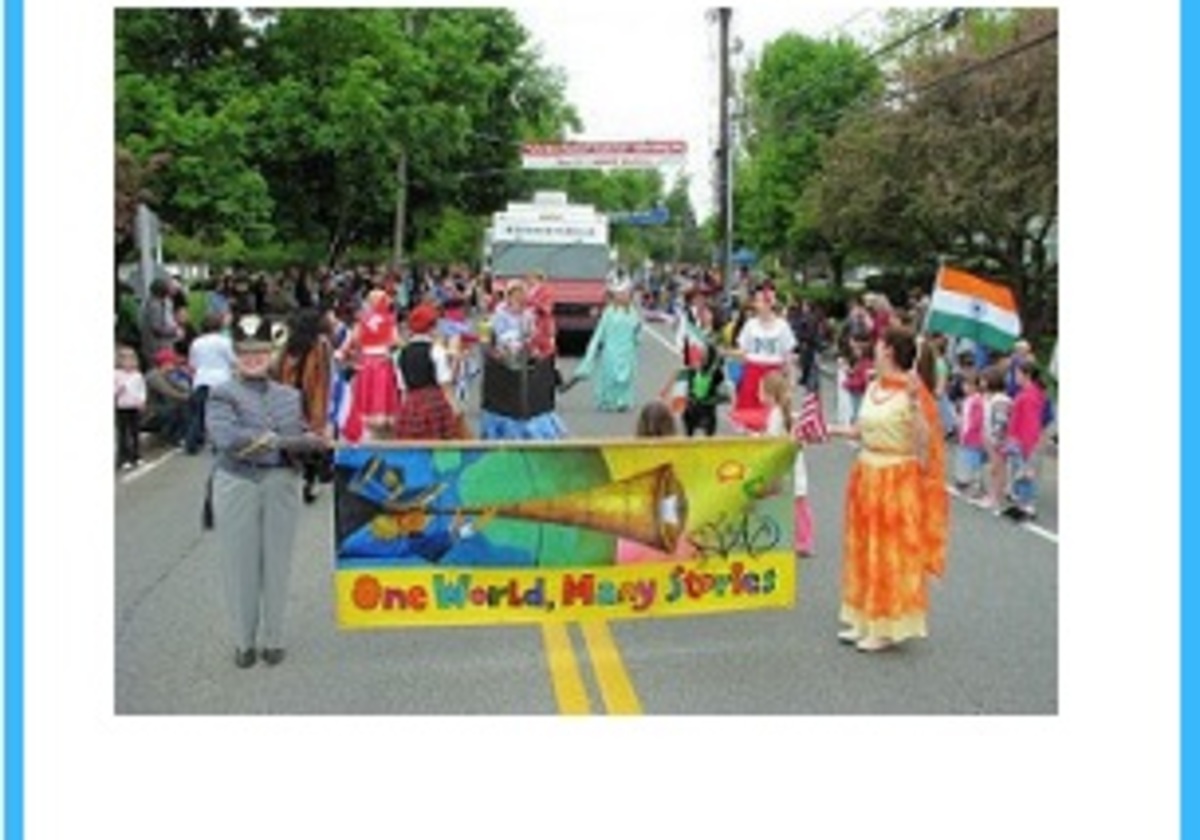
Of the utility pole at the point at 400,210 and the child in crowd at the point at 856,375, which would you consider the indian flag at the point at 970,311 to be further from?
the utility pole at the point at 400,210

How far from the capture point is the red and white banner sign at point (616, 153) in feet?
73.3

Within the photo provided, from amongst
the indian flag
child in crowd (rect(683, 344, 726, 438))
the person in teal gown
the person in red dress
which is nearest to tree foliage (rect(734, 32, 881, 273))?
the person in teal gown

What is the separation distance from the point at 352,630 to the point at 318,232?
91.6ft

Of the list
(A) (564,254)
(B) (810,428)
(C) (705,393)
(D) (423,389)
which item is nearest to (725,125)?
(A) (564,254)

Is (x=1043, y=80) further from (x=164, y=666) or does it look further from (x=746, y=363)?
(x=164, y=666)

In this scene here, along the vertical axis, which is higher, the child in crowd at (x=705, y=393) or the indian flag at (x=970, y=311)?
the indian flag at (x=970, y=311)

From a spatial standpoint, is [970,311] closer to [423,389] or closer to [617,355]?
[423,389]

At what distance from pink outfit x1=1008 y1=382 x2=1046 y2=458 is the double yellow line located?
589 cm

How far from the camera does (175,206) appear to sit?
2284cm

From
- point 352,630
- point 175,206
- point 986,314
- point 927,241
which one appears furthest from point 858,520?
point 927,241

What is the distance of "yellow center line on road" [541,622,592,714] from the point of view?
6.87 m

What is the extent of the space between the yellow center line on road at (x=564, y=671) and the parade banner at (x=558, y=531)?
143mm

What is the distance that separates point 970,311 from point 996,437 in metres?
5.04

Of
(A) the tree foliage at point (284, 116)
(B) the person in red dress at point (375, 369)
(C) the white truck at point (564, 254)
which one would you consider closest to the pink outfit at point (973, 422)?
(B) the person in red dress at point (375, 369)
